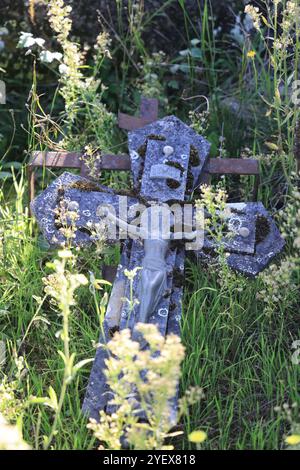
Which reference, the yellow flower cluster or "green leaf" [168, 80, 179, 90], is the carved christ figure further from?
"green leaf" [168, 80, 179, 90]

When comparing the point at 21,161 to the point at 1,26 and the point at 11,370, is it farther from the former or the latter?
the point at 11,370

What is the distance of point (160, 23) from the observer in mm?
5168

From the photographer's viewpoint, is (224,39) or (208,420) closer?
(208,420)

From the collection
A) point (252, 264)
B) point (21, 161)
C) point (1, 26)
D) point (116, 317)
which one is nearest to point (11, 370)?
point (116, 317)

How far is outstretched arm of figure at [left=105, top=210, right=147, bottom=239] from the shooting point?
3.47m

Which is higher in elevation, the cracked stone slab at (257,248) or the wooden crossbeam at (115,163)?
the wooden crossbeam at (115,163)

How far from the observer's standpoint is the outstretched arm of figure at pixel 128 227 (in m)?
3.47

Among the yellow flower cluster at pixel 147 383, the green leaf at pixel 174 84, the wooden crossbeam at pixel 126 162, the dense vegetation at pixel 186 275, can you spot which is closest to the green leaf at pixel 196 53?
the dense vegetation at pixel 186 275

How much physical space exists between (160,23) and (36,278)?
2.11 m

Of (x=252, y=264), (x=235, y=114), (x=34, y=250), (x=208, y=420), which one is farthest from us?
(x=235, y=114)

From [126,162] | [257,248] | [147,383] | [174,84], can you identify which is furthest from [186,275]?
[174,84]

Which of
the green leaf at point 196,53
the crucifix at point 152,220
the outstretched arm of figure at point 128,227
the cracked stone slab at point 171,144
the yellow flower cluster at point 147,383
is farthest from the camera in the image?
the green leaf at point 196,53

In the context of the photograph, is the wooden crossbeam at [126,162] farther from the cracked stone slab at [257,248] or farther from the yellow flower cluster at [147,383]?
the yellow flower cluster at [147,383]

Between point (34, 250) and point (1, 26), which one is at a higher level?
point (1, 26)
